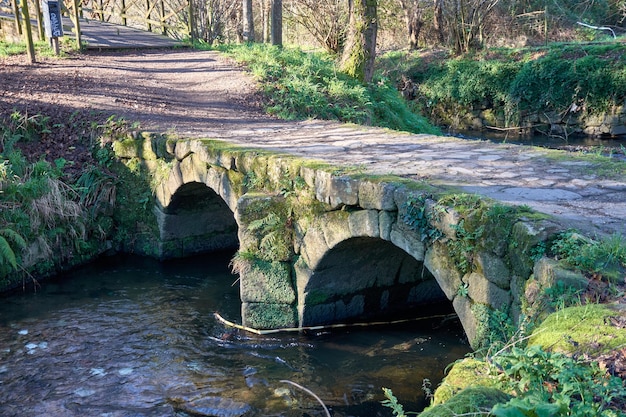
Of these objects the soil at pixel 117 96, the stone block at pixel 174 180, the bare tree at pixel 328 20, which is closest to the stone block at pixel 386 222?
the stone block at pixel 174 180

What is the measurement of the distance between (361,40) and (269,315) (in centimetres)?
728

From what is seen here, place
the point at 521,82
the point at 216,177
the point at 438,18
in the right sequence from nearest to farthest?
the point at 216,177 → the point at 521,82 → the point at 438,18

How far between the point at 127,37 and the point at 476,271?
44.7ft

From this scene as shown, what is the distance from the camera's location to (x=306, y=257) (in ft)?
18.7

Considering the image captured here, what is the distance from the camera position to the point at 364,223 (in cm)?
471

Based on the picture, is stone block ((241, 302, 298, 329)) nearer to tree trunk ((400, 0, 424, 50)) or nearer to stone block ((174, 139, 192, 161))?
stone block ((174, 139, 192, 161))

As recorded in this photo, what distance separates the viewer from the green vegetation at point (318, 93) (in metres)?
9.98

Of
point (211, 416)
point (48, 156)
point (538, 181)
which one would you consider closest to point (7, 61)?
point (48, 156)

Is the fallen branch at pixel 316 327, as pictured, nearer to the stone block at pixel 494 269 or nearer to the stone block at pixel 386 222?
the stone block at pixel 386 222

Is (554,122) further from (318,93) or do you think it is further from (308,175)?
(308,175)

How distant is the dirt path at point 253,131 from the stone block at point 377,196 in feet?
1.08

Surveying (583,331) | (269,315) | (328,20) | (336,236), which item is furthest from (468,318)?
(328,20)

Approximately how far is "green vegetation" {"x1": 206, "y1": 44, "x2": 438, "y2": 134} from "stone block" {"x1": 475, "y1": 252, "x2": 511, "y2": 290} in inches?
242

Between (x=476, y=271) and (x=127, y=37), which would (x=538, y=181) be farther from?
(x=127, y=37)
